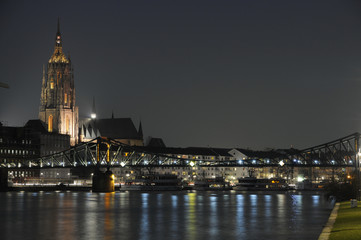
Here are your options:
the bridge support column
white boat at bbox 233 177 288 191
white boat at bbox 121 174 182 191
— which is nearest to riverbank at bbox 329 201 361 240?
the bridge support column

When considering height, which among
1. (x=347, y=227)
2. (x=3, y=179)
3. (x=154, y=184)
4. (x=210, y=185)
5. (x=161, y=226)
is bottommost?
(x=161, y=226)

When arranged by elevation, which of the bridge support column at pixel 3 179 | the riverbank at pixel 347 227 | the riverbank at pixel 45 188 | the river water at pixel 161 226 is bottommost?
the river water at pixel 161 226

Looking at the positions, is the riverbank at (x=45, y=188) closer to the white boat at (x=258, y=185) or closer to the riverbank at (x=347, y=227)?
the white boat at (x=258, y=185)

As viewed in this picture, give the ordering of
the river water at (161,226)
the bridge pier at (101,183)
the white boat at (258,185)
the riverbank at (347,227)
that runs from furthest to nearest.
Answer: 1. the white boat at (258,185)
2. the bridge pier at (101,183)
3. the river water at (161,226)
4. the riverbank at (347,227)

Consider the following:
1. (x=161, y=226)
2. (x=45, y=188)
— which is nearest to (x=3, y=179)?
(x=45, y=188)

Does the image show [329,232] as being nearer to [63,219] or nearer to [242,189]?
[63,219]

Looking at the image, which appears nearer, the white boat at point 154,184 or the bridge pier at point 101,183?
the bridge pier at point 101,183

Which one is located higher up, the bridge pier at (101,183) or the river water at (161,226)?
the bridge pier at (101,183)

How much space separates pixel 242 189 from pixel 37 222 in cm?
11422

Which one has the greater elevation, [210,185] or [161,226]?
[210,185]

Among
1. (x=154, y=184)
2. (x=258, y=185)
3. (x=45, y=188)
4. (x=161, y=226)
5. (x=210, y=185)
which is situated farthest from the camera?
(x=210, y=185)

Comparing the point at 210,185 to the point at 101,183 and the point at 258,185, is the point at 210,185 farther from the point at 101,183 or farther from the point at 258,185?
the point at 101,183

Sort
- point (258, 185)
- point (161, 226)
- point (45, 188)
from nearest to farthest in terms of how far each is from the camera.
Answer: point (161, 226) < point (45, 188) < point (258, 185)

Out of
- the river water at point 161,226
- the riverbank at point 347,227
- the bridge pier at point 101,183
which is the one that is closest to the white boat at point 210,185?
the bridge pier at point 101,183
